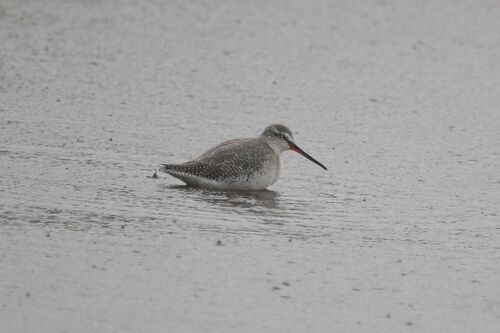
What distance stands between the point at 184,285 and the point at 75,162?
3916 millimetres

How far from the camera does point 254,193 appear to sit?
1055 centimetres

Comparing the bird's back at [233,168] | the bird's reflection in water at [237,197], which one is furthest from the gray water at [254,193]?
the bird's back at [233,168]

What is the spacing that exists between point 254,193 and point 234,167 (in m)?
0.40

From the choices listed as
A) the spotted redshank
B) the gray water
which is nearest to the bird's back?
the spotted redshank

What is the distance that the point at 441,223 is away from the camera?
9414 millimetres

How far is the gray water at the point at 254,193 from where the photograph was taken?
7051 millimetres

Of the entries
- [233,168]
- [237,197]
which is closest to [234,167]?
[233,168]

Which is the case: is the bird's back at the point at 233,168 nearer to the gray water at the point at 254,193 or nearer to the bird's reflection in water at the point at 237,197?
the bird's reflection in water at the point at 237,197

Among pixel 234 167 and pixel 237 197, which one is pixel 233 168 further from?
pixel 237 197

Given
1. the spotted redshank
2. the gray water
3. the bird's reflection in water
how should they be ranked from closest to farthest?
1. the gray water
2. the bird's reflection in water
3. the spotted redshank

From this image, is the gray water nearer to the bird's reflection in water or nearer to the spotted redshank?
the bird's reflection in water

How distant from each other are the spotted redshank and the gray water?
18cm

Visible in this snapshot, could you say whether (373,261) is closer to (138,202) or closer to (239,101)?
(138,202)

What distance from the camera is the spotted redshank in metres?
10.2
